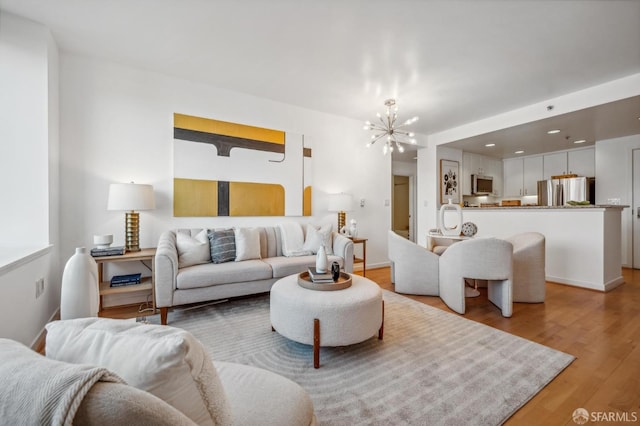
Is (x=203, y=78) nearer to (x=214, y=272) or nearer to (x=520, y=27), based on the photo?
(x=214, y=272)

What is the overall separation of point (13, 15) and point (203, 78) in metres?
1.59

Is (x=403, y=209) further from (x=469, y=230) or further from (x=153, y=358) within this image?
(x=153, y=358)

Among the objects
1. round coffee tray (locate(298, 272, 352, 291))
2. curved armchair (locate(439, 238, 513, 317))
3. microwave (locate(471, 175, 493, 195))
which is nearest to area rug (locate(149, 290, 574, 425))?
curved armchair (locate(439, 238, 513, 317))

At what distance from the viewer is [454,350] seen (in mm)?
2104

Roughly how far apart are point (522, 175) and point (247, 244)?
7.18m

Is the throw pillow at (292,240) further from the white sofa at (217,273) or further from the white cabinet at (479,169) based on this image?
the white cabinet at (479,169)

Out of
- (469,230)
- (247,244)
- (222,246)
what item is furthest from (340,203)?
(222,246)

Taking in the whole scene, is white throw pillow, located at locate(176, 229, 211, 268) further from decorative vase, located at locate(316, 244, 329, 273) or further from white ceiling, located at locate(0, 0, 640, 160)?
white ceiling, located at locate(0, 0, 640, 160)

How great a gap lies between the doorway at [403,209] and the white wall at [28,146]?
6960 millimetres

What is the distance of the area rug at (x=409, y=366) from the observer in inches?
58.7

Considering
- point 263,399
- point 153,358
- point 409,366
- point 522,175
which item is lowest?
point 409,366

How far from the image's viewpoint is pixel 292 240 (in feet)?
12.0

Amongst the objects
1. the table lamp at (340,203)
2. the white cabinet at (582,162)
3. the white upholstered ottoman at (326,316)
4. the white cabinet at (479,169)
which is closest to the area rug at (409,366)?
the white upholstered ottoman at (326,316)

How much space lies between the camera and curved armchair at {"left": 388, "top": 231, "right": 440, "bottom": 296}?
3.31 metres
